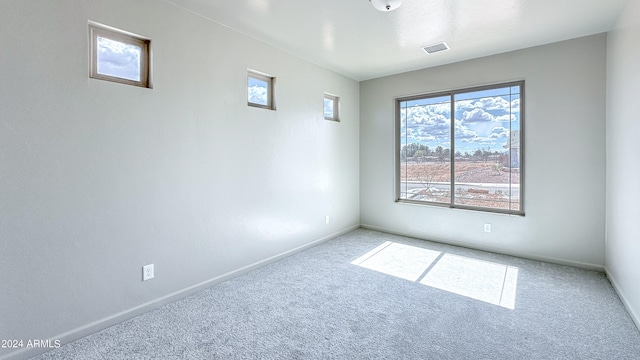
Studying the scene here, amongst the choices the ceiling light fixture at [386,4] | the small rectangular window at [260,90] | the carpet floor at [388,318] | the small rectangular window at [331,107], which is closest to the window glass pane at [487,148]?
the carpet floor at [388,318]

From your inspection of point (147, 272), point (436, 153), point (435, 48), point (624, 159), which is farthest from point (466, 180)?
point (147, 272)

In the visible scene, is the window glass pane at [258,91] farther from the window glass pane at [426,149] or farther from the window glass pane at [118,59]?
the window glass pane at [426,149]

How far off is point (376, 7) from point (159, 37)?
1.86 metres

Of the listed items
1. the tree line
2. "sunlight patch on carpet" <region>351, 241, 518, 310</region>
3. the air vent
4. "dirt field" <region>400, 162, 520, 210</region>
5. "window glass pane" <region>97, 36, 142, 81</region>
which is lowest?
"sunlight patch on carpet" <region>351, 241, 518, 310</region>

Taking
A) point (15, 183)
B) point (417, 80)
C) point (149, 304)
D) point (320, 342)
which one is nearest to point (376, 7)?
point (417, 80)

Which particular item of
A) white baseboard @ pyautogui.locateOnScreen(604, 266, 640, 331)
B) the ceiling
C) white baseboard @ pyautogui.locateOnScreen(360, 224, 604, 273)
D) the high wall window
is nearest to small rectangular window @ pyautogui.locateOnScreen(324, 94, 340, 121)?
the ceiling

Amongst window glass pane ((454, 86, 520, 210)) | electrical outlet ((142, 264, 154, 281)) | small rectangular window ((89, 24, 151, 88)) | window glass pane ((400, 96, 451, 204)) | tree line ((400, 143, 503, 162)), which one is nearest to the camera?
small rectangular window ((89, 24, 151, 88))

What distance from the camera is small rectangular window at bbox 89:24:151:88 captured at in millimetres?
2141

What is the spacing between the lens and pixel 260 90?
341 centimetres

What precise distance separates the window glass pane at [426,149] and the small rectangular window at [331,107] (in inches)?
41.2

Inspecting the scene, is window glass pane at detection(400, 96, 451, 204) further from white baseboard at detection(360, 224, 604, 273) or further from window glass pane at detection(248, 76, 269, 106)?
window glass pane at detection(248, 76, 269, 106)

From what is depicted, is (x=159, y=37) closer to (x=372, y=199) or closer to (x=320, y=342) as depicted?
(x=320, y=342)

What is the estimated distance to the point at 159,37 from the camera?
2422 mm

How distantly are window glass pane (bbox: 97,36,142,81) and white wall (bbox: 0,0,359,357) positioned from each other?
136 millimetres
